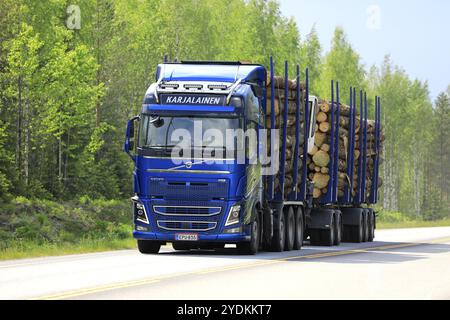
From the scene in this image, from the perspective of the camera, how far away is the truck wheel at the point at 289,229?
89.5 ft

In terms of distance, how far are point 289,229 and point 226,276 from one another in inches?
396

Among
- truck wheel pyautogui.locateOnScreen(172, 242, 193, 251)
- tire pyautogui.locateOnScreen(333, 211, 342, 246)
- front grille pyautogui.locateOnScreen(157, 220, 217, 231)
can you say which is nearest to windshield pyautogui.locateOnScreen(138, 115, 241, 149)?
front grille pyautogui.locateOnScreen(157, 220, 217, 231)

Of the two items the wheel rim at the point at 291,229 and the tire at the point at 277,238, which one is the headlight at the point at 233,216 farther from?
the wheel rim at the point at 291,229

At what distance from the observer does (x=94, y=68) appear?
44938 millimetres

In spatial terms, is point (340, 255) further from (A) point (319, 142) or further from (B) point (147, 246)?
(A) point (319, 142)

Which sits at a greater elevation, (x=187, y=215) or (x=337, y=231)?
(x=187, y=215)

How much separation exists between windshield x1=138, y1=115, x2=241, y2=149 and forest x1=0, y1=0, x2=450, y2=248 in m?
9.23

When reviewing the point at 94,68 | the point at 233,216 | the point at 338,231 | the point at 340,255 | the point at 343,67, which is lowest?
the point at 340,255

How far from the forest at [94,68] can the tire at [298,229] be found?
809cm

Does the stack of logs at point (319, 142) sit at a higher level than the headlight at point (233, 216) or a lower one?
higher

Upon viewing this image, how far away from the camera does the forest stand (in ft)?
131

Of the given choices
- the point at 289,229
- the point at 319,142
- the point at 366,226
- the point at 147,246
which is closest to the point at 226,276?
the point at 147,246

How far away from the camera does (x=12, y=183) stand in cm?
3681

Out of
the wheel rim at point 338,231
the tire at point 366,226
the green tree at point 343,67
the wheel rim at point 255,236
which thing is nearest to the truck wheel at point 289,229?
the wheel rim at point 255,236
